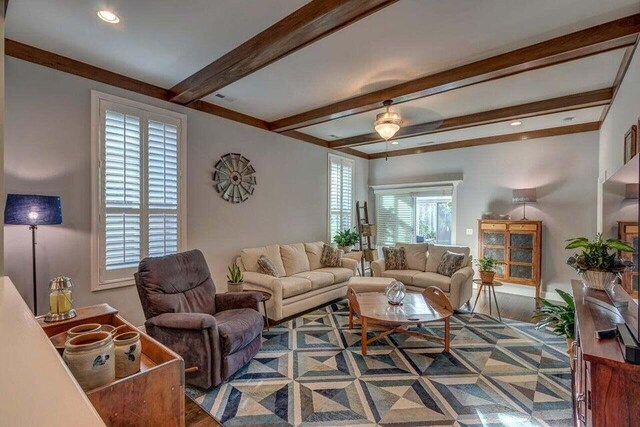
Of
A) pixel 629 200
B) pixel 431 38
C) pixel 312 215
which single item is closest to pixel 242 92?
pixel 431 38

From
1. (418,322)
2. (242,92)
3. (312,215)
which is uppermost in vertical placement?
(242,92)

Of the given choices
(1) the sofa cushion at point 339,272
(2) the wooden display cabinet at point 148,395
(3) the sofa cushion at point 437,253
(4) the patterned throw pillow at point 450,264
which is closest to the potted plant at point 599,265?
(2) the wooden display cabinet at point 148,395

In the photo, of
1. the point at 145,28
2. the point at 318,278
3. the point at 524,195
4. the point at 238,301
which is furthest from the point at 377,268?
the point at 145,28

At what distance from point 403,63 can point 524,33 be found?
0.97 metres

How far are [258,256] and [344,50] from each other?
2877 mm

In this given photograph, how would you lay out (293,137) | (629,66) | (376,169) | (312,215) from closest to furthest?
(629,66), (293,137), (312,215), (376,169)

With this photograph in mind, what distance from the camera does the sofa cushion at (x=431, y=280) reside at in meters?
4.26

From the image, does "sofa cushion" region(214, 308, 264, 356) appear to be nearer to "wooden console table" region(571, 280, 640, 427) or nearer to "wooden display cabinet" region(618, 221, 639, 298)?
"wooden console table" region(571, 280, 640, 427)

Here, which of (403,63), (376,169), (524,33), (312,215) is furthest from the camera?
(376,169)

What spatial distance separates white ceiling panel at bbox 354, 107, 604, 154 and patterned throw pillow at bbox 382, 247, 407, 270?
2196 mm

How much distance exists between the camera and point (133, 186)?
3400mm

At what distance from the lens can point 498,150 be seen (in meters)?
5.67

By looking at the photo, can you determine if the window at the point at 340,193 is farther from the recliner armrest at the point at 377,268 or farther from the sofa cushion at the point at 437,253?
the sofa cushion at the point at 437,253

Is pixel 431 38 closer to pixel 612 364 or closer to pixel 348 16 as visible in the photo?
pixel 348 16
